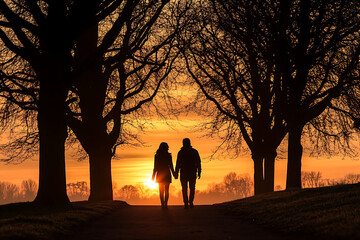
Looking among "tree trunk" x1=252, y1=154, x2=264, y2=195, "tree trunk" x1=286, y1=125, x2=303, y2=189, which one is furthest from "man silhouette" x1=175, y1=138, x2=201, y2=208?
"tree trunk" x1=252, y1=154, x2=264, y2=195

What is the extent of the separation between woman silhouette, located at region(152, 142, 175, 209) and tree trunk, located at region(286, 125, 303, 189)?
6048 millimetres

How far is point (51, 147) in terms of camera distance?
18688 millimetres

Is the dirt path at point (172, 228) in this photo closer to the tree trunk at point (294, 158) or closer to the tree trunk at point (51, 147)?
the tree trunk at point (51, 147)

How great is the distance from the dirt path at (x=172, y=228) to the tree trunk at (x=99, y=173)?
10071 mm

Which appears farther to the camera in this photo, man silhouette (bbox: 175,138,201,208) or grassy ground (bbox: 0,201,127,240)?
man silhouette (bbox: 175,138,201,208)

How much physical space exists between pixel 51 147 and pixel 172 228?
696cm

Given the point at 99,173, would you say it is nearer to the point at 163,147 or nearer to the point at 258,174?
the point at 163,147

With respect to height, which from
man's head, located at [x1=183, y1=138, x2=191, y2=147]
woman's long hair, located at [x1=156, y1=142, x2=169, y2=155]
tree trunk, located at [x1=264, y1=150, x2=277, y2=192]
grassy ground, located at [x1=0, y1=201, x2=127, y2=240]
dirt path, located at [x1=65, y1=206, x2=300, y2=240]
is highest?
man's head, located at [x1=183, y1=138, x2=191, y2=147]

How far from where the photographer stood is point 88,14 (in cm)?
1825

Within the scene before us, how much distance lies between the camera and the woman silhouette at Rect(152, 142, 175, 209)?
2036 centimetres

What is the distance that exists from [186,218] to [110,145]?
11862mm

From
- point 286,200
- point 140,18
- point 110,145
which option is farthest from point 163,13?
point 286,200

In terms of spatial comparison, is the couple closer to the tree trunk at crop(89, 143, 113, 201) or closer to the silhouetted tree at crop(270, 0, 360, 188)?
the silhouetted tree at crop(270, 0, 360, 188)

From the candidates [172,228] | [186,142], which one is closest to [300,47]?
[186,142]
